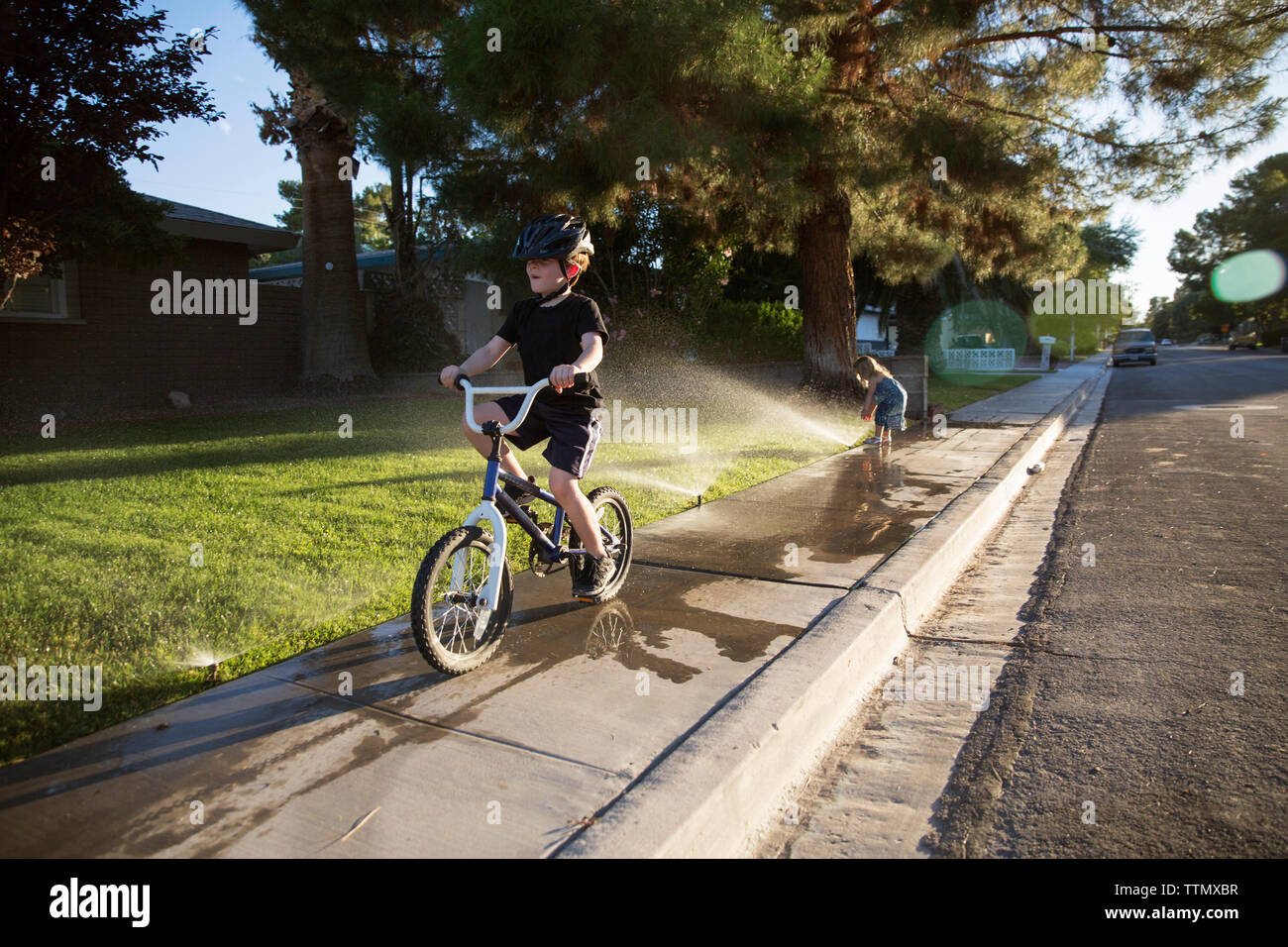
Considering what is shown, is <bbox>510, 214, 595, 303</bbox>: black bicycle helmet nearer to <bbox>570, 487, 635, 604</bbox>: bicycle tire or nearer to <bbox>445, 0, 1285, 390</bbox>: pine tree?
<bbox>570, 487, 635, 604</bbox>: bicycle tire

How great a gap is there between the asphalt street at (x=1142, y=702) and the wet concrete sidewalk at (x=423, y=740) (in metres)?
1.03

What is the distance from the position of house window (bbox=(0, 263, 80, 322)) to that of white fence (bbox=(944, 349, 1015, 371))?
1171 inches

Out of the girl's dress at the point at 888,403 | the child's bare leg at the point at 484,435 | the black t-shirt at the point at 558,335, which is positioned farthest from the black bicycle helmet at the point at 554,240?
the girl's dress at the point at 888,403

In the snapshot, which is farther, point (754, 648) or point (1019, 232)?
point (1019, 232)

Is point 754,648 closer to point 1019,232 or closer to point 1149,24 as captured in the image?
point 1149,24

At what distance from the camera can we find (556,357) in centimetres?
397

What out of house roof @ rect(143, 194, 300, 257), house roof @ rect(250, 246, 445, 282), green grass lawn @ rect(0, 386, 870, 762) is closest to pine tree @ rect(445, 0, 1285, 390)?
green grass lawn @ rect(0, 386, 870, 762)

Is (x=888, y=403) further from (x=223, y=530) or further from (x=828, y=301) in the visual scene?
(x=223, y=530)

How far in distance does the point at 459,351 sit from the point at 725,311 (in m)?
5.97

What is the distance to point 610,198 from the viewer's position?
10648 mm

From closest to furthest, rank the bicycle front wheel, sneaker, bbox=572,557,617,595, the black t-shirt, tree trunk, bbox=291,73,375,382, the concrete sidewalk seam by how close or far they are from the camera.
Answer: the concrete sidewalk seam < the bicycle front wheel < the black t-shirt < sneaker, bbox=572,557,617,595 < tree trunk, bbox=291,73,375,382

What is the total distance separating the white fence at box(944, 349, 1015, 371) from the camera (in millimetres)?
33750

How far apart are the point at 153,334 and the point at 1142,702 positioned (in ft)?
48.7
